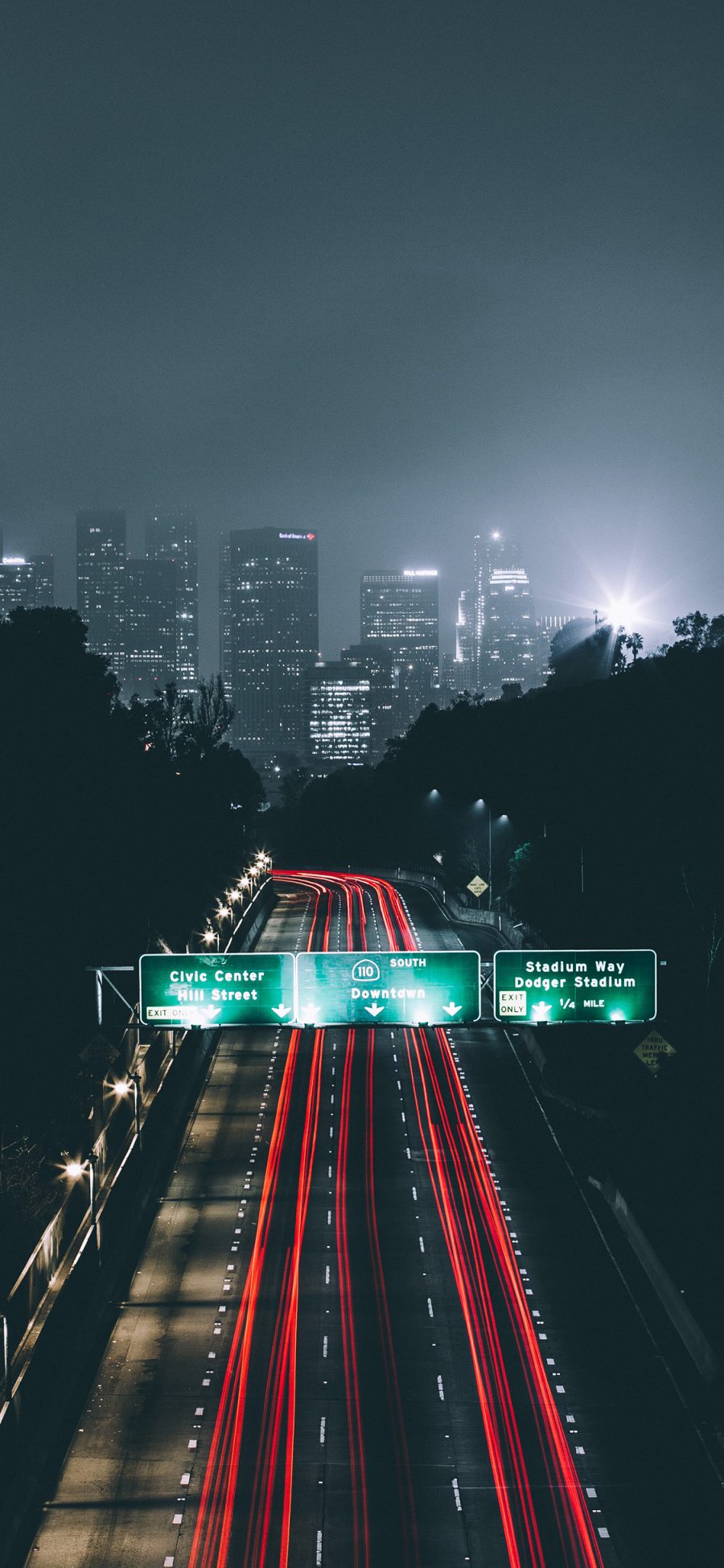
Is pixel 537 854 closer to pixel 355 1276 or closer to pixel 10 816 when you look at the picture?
pixel 10 816

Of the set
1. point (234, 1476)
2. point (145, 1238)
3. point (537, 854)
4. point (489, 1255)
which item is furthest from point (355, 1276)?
point (537, 854)

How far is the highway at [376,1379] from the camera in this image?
22.0m

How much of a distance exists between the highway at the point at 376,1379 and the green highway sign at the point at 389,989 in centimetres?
634

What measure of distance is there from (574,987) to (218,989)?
8.26m

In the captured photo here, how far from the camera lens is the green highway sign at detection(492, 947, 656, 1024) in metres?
32.0

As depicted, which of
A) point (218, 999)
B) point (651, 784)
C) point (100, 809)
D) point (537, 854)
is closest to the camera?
point (218, 999)

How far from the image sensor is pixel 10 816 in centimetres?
4934

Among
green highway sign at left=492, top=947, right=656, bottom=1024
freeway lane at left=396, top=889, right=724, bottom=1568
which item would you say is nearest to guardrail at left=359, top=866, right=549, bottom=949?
freeway lane at left=396, top=889, right=724, bottom=1568

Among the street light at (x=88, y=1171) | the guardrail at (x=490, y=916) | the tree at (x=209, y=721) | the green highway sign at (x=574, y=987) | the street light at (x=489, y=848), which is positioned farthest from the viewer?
the tree at (x=209, y=721)

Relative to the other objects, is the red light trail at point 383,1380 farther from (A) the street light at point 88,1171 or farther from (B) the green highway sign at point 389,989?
(B) the green highway sign at point 389,989

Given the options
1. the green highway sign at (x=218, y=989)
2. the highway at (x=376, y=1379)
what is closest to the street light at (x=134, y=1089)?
the highway at (x=376, y=1379)

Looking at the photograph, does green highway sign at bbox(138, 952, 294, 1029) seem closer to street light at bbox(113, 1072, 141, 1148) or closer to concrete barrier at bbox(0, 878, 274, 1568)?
concrete barrier at bbox(0, 878, 274, 1568)

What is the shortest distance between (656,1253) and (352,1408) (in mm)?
9783

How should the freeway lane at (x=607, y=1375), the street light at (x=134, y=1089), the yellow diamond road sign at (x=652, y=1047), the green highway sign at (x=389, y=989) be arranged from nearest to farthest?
1. the freeway lane at (x=607, y=1375)
2. the green highway sign at (x=389, y=989)
3. the yellow diamond road sign at (x=652, y=1047)
4. the street light at (x=134, y=1089)
